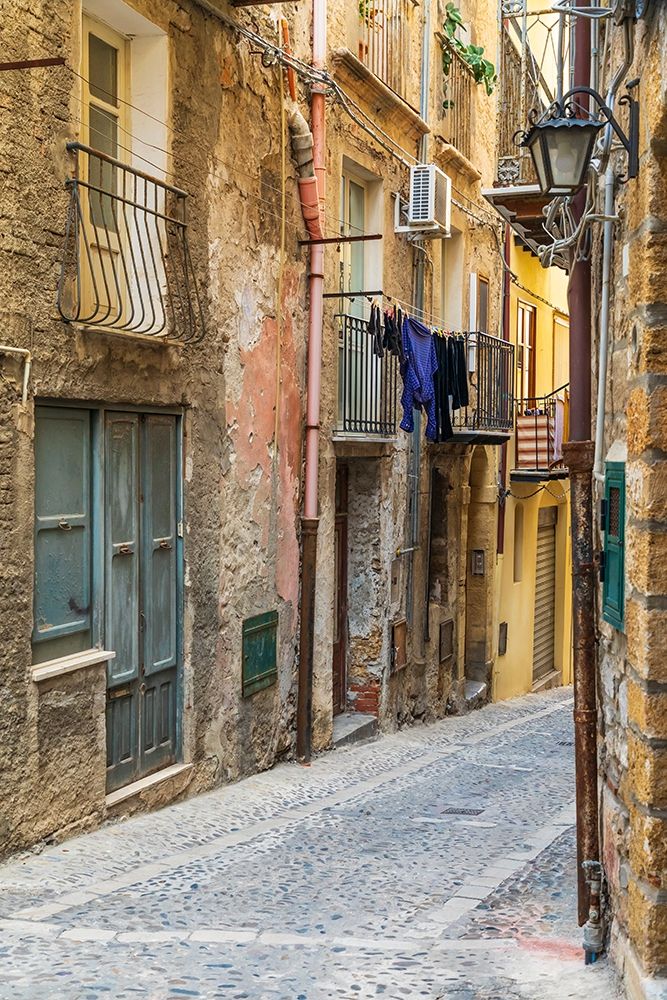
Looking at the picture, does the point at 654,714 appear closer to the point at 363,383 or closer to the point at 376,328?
the point at 376,328

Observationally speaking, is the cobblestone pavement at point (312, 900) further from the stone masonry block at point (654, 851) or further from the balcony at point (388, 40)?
the balcony at point (388, 40)

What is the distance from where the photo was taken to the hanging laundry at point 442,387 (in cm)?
1238

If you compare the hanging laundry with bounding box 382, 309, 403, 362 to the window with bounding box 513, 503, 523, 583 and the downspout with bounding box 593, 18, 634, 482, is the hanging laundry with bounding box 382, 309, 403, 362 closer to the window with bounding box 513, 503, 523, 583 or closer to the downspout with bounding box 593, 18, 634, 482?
the downspout with bounding box 593, 18, 634, 482

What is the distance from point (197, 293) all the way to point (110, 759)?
3.17m

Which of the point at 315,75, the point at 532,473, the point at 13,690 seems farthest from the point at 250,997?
the point at 532,473

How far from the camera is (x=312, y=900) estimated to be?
6.19 m

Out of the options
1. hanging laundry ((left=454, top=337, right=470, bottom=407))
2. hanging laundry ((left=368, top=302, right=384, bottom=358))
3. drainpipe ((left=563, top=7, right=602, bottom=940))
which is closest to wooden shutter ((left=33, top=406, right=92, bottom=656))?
drainpipe ((left=563, top=7, right=602, bottom=940))

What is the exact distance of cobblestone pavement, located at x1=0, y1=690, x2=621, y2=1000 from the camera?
4859mm

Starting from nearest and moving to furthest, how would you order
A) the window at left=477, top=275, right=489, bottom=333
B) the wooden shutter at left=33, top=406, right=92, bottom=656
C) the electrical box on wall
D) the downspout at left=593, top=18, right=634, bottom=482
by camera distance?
the downspout at left=593, top=18, right=634, bottom=482 → the wooden shutter at left=33, top=406, right=92, bottom=656 → the electrical box on wall → the window at left=477, top=275, right=489, bottom=333

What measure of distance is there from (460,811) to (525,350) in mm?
11343

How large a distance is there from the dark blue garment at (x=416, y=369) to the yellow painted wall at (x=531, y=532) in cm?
585

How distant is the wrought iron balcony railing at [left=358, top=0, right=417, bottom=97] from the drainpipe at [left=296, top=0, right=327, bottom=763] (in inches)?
57.6

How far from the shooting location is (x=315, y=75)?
10.4m

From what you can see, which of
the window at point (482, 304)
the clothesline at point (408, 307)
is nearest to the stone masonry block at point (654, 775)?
the clothesline at point (408, 307)
